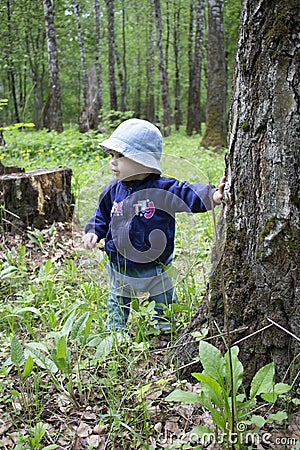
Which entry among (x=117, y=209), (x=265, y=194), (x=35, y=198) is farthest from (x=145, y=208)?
(x=35, y=198)

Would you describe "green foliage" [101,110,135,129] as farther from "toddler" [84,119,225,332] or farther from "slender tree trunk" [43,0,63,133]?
"toddler" [84,119,225,332]

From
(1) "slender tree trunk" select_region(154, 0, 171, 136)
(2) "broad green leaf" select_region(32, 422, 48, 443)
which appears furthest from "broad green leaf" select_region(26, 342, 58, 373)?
(1) "slender tree trunk" select_region(154, 0, 171, 136)

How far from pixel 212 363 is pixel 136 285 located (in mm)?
1013

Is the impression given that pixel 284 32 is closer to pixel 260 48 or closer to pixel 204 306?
pixel 260 48

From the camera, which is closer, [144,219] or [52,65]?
[144,219]

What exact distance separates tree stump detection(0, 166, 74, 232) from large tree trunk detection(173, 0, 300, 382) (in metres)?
2.95

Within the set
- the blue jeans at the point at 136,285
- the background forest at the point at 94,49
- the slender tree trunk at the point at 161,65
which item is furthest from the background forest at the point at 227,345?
the slender tree trunk at the point at 161,65

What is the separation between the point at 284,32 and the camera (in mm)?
1628

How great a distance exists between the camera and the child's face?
2.51 m

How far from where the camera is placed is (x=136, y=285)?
2.68 metres

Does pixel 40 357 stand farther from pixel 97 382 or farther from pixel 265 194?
pixel 265 194

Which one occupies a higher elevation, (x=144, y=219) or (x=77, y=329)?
(x=144, y=219)

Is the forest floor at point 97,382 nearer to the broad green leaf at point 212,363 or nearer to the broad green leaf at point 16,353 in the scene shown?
the broad green leaf at point 16,353

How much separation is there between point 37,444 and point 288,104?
5.29 feet
